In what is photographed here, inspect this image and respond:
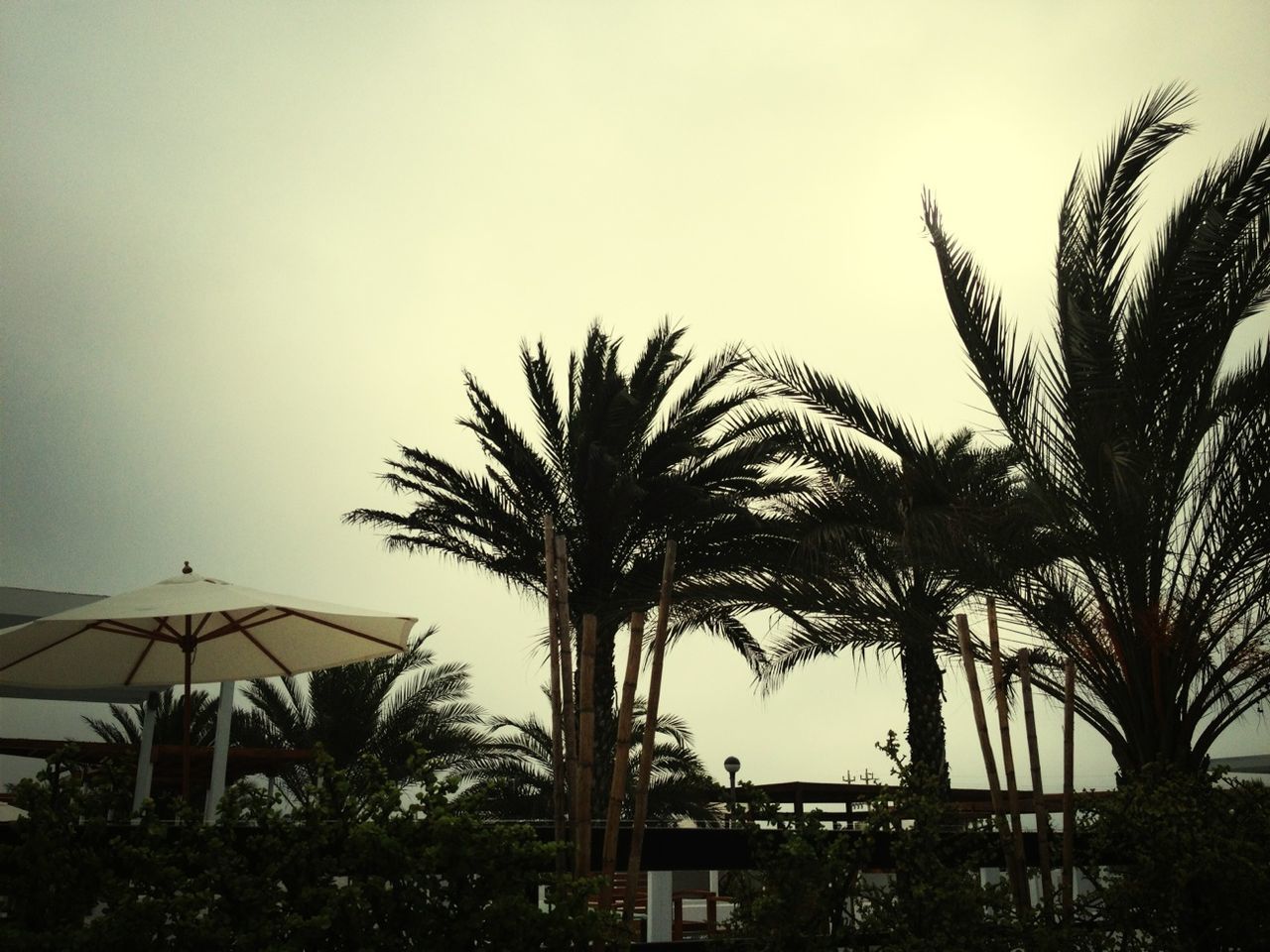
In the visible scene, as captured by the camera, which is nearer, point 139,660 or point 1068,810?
point 1068,810

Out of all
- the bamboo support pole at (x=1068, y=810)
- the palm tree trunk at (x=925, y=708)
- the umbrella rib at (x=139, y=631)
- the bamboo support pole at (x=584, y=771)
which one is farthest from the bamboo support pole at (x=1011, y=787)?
the palm tree trunk at (x=925, y=708)

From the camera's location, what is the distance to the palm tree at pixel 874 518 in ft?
24.2

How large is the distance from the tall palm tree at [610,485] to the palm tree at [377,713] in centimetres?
651

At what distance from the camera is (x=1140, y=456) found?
21.4 ft

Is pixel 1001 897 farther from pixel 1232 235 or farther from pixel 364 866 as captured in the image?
pixel 1232 235

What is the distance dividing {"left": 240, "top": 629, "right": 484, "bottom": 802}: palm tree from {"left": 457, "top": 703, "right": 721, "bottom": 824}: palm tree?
521 millimetres

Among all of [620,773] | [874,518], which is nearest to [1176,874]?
[620,773]

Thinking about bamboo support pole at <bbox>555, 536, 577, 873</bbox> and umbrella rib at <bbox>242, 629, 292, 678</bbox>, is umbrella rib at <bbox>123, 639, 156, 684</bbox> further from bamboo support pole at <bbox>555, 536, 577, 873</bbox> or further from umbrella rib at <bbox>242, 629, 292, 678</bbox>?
bamboo support pole at <bbox>555, 536, 577, 873</bbox>

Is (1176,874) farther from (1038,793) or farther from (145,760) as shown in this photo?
(145,760)

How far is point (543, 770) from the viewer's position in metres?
19.7

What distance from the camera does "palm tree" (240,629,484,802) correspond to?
19.6 metres

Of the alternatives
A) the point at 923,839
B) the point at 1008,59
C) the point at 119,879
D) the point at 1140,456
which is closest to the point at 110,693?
the point at 119,879

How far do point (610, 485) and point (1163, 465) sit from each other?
6755 mm

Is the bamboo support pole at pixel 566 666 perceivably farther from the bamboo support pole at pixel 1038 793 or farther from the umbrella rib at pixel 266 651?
the umbrella rib at pixel 266 651
